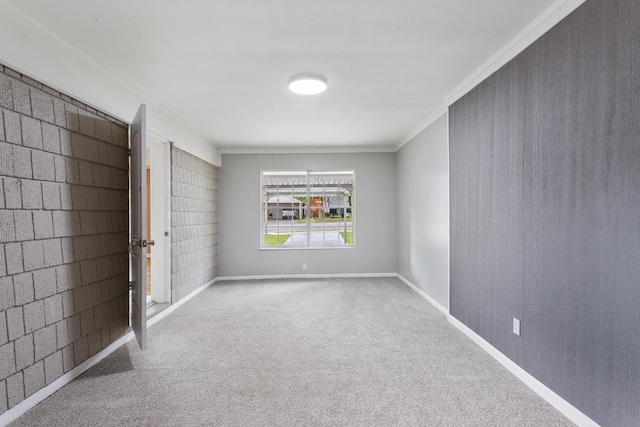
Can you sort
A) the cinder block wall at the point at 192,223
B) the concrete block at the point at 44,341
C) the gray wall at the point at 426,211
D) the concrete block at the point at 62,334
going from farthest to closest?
the cinder block wall at the point at 192,223 < the gray wall at the point at 426,211 < the concrete block at the point at 62,334 < the concrete block at the point at 44,341

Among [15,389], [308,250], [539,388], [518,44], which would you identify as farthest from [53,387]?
[308,250]

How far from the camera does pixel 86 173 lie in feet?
8.18

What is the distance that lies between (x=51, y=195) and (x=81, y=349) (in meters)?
1.16

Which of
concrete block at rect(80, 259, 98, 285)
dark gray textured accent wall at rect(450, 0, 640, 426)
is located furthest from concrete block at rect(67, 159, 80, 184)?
dark gray textured accent wall at rect(450, 0, 640, 426)

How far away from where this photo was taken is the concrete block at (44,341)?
2.04m

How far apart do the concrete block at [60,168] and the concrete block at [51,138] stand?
5 cm

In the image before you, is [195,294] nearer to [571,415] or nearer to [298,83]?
[298,83]

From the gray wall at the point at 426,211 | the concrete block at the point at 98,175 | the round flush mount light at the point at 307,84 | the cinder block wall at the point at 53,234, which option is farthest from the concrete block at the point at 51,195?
the gray wall at the point at 426,211

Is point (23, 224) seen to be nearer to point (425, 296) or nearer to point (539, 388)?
point (539, 388)

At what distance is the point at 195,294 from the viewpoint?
186 inches

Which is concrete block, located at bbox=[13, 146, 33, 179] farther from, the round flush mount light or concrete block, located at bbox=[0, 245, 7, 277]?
the round flush mount light

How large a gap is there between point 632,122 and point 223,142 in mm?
5010

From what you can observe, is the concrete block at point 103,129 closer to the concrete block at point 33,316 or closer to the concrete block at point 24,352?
the concrete block at point 33,316

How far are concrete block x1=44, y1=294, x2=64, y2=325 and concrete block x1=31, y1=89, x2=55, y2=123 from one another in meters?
1.18
